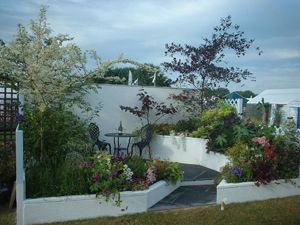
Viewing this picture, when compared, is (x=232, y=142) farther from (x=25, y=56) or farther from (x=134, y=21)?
(x=25, y=56)

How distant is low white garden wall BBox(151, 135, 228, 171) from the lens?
794 cm

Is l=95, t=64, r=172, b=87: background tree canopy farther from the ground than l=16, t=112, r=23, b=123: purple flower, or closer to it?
farther from the ground

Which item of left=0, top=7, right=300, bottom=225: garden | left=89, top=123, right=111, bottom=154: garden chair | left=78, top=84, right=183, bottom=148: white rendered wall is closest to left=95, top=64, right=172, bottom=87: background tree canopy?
left=78, top=84, right=183, bottom=148: white rendered wall

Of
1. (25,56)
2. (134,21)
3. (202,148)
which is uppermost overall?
(134,21)

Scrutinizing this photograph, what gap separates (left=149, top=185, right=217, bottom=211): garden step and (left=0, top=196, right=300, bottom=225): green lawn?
0.25 m

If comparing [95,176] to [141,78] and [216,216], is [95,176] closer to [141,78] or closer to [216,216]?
[216,216]

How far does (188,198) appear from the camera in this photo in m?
6.09

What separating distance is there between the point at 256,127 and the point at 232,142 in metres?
0.61

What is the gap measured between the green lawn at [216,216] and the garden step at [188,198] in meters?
0.25

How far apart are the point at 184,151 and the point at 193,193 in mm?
2410

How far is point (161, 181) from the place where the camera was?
6.16 metres

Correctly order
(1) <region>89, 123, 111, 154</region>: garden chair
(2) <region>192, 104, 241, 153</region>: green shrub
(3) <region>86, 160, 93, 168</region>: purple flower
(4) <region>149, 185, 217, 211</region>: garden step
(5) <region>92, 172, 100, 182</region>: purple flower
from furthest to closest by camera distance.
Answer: (1) <region>89, 123, 111, 154</region>: garden chair, (2) <region>192, 104, 241, 153</region>: green shrub, (4) <region>149, 185, 217, 211</region>: garden step, (3) <region>86, 160, 93, 168</region>: purple flower, (5) <region>92, 172, 100, 182</region>: purple flower

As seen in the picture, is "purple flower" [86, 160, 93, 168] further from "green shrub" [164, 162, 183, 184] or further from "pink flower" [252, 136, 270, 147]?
"pink flower" [252, 136, 270, 147]

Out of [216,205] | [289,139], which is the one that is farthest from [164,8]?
[216,205]
